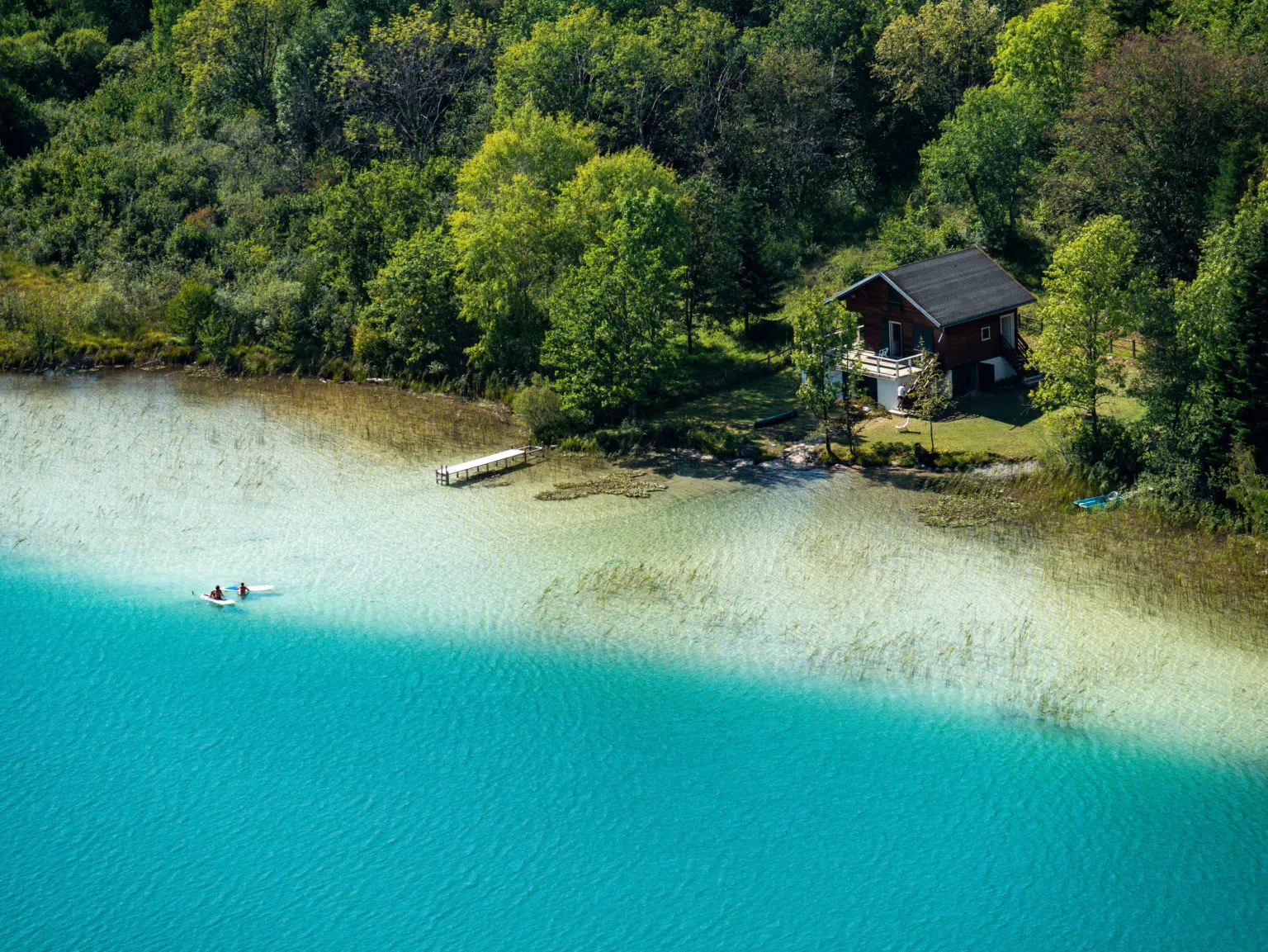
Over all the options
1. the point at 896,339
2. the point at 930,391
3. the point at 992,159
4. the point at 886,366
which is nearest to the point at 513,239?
the point at 896,339

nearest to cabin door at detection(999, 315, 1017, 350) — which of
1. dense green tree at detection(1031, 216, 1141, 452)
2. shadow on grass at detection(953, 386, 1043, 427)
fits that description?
shadow on grass at detection(953, 386, 1043, 427)

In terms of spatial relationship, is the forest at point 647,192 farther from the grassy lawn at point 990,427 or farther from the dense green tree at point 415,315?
the grassy lawn at point 990,427

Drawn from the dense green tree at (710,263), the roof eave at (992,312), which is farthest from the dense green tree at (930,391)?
the dense green tree at (710,263)

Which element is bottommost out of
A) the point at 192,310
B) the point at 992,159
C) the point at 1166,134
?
the point at 192,310

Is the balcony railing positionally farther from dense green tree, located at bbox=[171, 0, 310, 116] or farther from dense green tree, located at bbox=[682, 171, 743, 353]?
dense green tree, located at bbox=[171, 0, 310, 116]

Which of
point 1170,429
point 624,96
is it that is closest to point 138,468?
point 624,96

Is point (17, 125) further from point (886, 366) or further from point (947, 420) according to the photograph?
point (947, 420)
